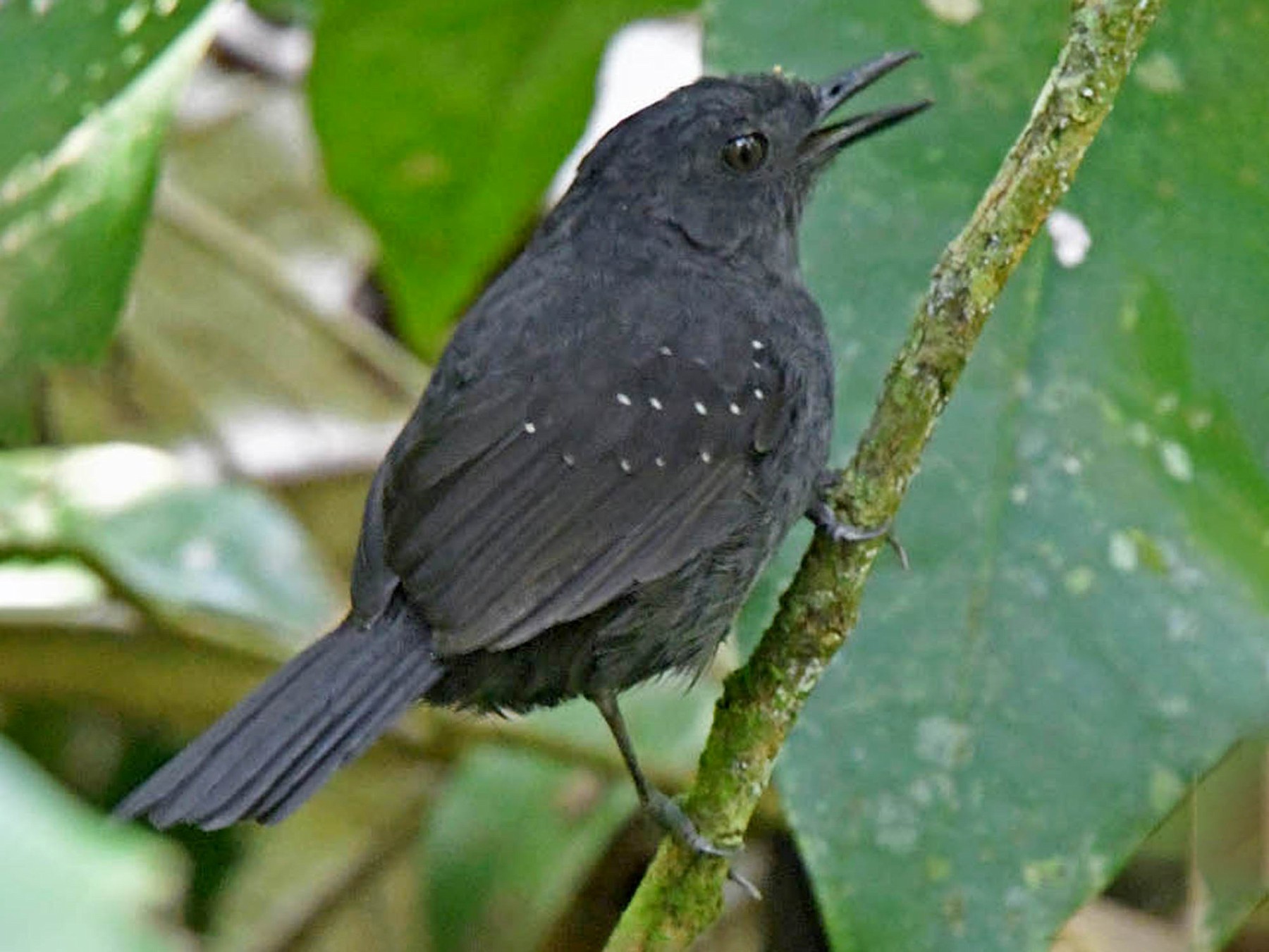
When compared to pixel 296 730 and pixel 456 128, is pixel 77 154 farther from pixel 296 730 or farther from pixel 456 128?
pixel 456 128

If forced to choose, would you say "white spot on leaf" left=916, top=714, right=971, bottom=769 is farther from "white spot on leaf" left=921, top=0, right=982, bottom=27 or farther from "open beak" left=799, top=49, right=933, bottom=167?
"white spot on leaf" left=921, top=0, right=982, bottom=27

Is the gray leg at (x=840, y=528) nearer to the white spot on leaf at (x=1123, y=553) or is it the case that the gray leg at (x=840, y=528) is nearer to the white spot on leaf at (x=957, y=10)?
the white spot on leaf at (x=1123, y=553)

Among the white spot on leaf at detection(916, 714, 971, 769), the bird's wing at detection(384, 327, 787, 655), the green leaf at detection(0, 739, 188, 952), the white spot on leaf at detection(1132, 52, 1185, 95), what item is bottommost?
the white spot on leaf at detection(916, 714, 971, 769)

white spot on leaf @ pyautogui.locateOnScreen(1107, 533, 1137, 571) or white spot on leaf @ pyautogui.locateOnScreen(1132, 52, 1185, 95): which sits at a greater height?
white spot on leaf @ pyautogui.locateOnScreen(1132, 52, 1185, 95)

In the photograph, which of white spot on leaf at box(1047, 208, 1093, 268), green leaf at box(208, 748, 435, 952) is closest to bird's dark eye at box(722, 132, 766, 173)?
white spot on leaf at box(1047, 208, 1093, 268)

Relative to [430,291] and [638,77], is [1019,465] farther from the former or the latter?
[638,77]
